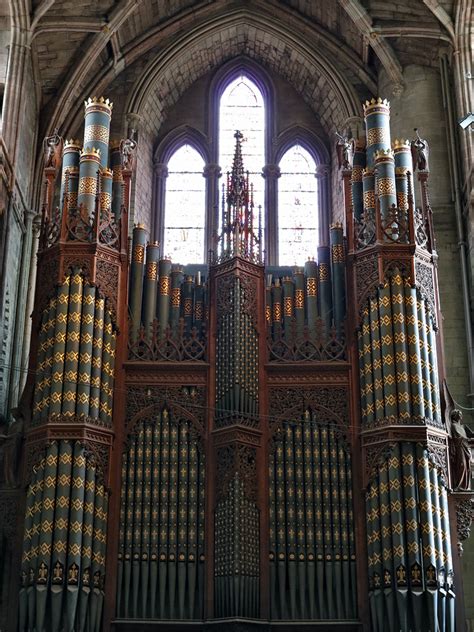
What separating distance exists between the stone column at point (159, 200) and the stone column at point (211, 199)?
993 millimetres

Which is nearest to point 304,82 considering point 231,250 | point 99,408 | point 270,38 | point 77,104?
point 270,38

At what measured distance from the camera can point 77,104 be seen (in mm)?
24938

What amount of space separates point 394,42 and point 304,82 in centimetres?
273

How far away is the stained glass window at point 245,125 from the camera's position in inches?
1007

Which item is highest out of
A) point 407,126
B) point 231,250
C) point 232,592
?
point 407,126

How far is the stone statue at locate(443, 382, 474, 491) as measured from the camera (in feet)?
58.0

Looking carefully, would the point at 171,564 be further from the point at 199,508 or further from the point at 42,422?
the point at 42,422

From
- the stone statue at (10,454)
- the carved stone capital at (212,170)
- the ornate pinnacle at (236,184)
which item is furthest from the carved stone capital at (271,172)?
the stone statue at (10,454)

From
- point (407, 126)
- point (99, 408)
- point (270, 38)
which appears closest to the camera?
point (99, 408)

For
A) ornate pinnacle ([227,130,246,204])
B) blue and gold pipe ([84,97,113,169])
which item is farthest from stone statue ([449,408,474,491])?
blue and gold pipe ([84,97,113,169])

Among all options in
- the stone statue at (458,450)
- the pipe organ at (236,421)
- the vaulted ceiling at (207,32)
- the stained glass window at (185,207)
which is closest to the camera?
the pipe organ at (236,421)

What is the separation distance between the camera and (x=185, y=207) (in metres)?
25.3

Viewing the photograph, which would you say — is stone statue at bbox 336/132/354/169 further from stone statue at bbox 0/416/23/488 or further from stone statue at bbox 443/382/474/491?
stone statue at bbox 0/416/23/488

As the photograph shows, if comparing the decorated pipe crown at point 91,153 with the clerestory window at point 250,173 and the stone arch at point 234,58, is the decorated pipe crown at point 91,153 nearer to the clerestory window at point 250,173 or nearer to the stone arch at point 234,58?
the stone arch at point 234,58
